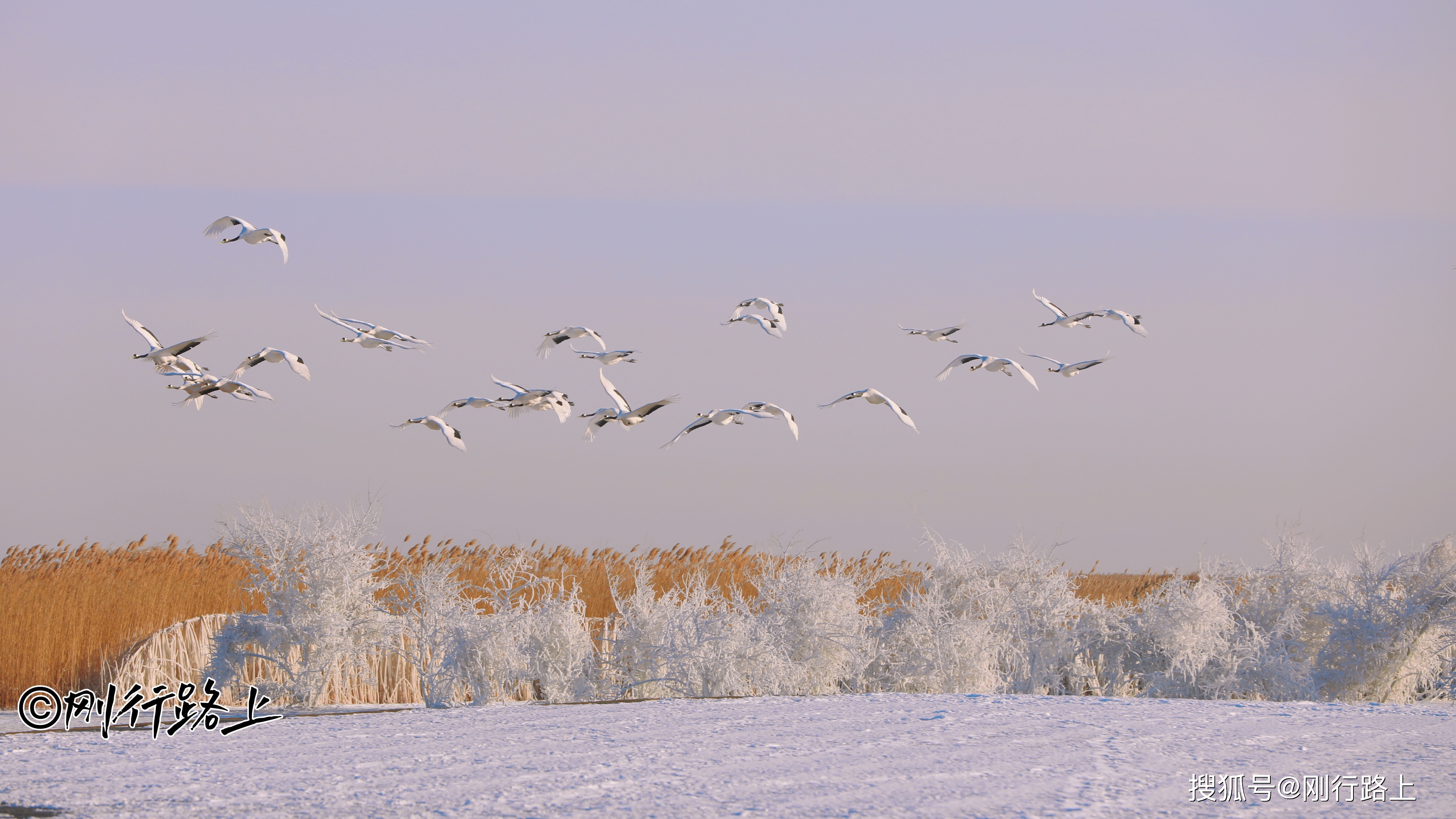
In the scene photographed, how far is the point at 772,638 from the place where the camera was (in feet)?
31.4

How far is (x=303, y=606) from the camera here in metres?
9.21

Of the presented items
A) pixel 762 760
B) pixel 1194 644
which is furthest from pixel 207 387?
pixel 1194 644

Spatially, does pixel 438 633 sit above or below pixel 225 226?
below

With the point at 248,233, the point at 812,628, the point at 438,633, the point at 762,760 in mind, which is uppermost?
the point at 248,233

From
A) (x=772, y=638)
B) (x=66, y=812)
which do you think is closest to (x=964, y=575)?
(x=772, y=638)

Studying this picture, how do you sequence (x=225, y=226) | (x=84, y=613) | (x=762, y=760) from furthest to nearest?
(x=84, y=613), (x=225, y=226), (x=762, y=760)

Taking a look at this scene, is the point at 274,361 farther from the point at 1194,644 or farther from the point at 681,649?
the point at 1194,644

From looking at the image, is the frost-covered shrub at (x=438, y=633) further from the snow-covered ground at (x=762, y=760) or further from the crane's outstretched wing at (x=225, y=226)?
the crane's outstretched wing at (x=225, y=226)

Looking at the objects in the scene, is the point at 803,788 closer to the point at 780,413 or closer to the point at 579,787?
the point at 579,787

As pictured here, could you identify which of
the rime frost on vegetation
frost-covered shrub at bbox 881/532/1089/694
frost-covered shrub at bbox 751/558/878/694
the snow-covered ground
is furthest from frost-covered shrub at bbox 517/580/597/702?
frost-covered shrub at bbox 881/532/1089/694

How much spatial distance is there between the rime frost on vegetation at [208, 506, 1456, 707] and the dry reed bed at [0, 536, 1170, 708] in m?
0.48

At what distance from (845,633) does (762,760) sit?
12.4 feet

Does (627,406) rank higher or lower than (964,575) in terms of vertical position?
higher

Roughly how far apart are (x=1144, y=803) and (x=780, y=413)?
13.6 ft
